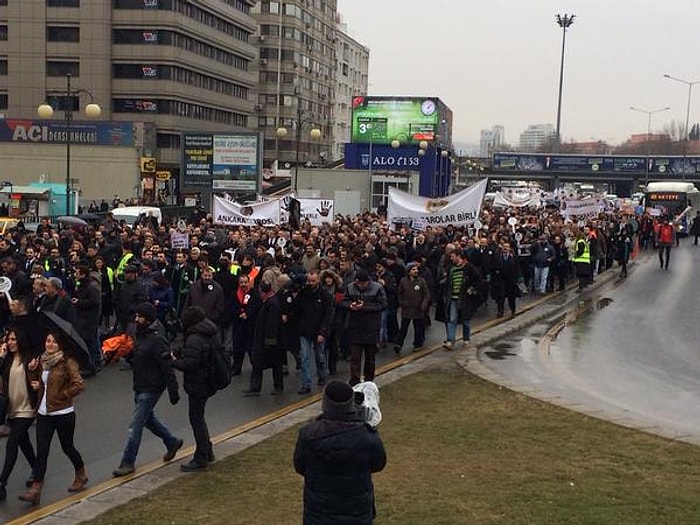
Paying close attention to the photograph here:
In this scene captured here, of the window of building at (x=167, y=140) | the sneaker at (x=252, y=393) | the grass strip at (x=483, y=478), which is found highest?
the window of building at (x=167, y=140)

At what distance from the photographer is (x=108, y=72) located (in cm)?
7031

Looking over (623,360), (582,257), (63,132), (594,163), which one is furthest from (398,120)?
(623,360)

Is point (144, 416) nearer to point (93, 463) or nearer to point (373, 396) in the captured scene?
point (93, 463)

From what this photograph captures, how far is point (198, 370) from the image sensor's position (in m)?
8.06

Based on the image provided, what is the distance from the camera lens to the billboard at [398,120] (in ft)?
259

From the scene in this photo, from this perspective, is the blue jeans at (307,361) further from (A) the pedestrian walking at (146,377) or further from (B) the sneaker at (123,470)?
(B) the sneaker at (123,470)

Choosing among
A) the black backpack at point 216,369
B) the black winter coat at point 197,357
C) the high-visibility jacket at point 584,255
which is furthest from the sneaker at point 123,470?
the high-visibility jacket at point 584,255

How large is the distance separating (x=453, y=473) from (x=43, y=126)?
54.6m

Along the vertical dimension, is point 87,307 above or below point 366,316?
below

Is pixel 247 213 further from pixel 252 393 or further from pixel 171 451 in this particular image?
pixel 171 451

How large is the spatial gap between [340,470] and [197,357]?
339cm

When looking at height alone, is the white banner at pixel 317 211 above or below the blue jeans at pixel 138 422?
above

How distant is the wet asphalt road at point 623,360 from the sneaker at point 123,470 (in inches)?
219

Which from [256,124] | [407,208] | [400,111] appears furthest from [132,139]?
[256,124]
